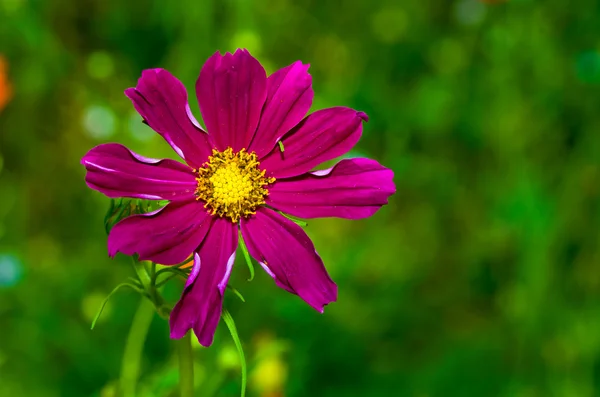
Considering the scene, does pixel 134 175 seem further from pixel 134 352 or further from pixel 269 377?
pixel 269 377

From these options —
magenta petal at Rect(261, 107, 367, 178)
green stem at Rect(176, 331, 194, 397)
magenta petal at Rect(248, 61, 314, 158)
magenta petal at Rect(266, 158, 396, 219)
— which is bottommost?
green stem at Rect(176, 331, 194, 397)

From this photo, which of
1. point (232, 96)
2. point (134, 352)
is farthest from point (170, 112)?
point (134, 352)

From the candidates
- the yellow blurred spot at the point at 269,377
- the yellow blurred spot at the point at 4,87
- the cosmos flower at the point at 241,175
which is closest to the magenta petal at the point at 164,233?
the cosmos flower at the point at 241,175

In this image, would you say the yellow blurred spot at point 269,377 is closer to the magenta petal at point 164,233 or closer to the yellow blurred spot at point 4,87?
Answer: the magenta petal at point 164,233

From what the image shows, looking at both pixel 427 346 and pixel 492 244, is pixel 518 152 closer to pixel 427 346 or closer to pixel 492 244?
pixel 492 244

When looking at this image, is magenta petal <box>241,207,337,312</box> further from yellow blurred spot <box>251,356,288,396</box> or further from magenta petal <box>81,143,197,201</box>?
yellow blurred spot <box>251,356,288,396</box>

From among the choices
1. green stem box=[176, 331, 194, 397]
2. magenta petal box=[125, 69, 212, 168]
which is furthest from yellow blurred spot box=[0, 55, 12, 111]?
green stem box=[176, 331, 194, 397]
